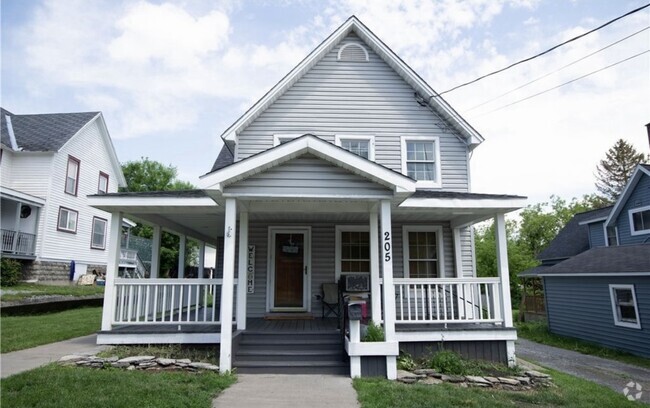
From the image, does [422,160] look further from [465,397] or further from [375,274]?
[465,397]

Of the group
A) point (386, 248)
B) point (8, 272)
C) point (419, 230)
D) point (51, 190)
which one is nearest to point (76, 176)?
point (51, 190)

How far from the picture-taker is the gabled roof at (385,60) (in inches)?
377

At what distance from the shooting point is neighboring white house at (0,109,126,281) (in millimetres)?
16391

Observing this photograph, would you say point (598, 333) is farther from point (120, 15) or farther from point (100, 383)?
point (120, 15)

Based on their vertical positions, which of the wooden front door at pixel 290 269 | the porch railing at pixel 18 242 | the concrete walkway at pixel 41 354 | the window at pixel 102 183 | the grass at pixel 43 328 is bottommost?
the concrete walkway at pixel 41 354

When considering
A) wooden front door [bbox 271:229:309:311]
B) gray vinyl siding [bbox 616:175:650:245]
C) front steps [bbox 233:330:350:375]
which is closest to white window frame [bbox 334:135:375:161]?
wooden front door [bbox 271:229:309:311]

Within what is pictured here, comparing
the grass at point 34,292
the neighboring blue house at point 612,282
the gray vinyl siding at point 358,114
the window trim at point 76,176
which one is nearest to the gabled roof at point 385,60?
the gray vinyl siding at point 358,114

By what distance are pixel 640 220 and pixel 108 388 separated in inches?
690

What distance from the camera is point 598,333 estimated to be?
41.4 ft

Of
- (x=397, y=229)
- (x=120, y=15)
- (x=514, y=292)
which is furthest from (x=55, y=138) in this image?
(x=514, y=292)

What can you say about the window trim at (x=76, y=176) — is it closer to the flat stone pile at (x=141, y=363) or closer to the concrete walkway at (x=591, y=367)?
the flat stone pile at (x=141, y=363)

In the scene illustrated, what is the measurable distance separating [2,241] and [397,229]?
15.0 meters

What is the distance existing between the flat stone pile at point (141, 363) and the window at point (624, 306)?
38.4 feet

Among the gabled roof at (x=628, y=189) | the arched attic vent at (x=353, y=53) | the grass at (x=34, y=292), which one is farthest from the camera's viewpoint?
the gabled roof at (x=628, y=189)
